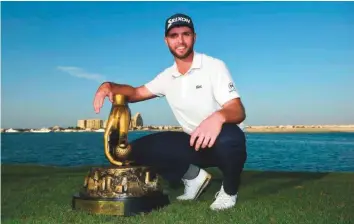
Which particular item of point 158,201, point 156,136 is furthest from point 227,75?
point 158,201

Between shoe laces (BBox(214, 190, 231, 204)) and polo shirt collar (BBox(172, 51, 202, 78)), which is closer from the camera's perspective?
shoe laces (BBox(214, 190, 231, 204))

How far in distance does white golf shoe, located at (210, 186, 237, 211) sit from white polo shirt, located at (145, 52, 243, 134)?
0.62m

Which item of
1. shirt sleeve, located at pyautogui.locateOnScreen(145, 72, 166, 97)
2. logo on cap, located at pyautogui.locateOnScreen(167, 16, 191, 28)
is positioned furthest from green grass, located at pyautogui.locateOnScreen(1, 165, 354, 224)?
logo on cap, located at pyautogui.locateOnScreen(167, 16, 191, 28)

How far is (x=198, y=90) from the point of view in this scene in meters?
4.13

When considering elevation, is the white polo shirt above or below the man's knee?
above

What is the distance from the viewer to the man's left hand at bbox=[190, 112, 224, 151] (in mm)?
3578

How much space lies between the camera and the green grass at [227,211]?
365 cm

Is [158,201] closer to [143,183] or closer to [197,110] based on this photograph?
[143,183]

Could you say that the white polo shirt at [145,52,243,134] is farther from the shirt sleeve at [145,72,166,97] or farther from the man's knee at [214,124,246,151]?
the man's knee at [214,124,246,151]

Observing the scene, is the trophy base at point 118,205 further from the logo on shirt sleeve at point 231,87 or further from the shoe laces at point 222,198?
the logo on shirt sleeve at point 231,87

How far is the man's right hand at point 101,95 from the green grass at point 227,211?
2.98 feet

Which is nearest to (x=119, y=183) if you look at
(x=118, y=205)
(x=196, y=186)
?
(x=118, y=205)

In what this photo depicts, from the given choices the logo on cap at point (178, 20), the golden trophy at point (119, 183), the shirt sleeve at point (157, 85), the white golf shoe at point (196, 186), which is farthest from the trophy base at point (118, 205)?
the logo on cap at point (178, 20)

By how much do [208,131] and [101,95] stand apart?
3.54 ft
